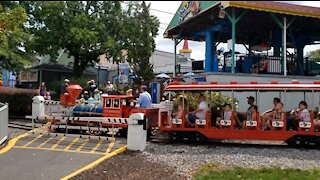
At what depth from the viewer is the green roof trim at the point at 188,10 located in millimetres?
21255

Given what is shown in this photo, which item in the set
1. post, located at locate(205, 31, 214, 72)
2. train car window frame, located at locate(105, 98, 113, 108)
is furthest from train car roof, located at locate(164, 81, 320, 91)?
post, located at locate(205, 31, 214, 72)

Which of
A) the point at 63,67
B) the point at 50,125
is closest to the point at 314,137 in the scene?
the point at 50,125

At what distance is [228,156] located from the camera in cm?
1141

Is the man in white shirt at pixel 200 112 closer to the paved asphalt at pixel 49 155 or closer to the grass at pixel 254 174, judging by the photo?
the paved asphalt at pixel 49 155

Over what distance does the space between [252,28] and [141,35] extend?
1370 centimetres

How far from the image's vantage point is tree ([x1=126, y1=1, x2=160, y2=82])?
35.4m

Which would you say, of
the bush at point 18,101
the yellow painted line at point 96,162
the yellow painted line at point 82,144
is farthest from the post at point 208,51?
the yellow painted line at point 96,162

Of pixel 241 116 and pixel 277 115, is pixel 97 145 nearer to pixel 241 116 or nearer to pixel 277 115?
pixel 241 116

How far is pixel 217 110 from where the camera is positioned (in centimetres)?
1457

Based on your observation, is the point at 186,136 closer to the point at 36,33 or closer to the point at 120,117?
the point at 120,117

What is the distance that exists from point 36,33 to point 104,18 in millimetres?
6192

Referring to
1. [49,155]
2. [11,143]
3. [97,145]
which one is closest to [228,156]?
[97,145]

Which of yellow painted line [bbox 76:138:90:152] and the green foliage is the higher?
the green foliage

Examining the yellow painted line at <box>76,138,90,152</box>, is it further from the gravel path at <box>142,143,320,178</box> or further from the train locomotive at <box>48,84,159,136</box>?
the gravel path at <box>142,143,320,178</box>
